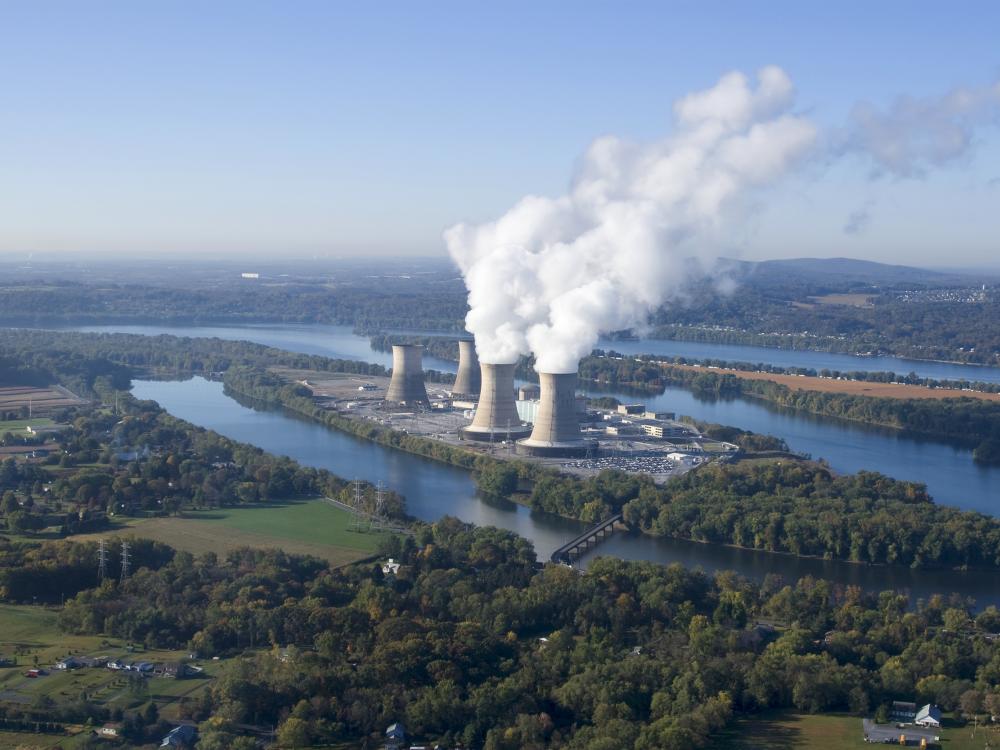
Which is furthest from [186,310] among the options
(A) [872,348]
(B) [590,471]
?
(B) [590,471]

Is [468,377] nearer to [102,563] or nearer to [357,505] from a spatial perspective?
[357,505]

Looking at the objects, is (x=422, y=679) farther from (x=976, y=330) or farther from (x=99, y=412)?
(x=976, y=330)

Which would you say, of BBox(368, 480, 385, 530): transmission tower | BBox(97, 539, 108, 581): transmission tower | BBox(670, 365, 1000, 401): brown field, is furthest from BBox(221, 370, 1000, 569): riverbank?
BBox(670, 365, 1000, 401): brown field

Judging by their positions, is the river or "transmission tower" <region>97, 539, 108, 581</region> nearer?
"transmission tower" <region>97, 539, 108, 581</region>

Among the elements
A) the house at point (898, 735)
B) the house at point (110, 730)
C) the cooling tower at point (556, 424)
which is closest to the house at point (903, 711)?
the house at point (898, 735)

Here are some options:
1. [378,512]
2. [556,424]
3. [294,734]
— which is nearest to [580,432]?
[556,424]

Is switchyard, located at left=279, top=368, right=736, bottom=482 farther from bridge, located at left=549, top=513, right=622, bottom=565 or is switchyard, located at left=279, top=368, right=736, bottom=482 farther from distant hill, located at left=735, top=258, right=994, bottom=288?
distant hill, located at left=735, top=258, right=994, bottom=288
